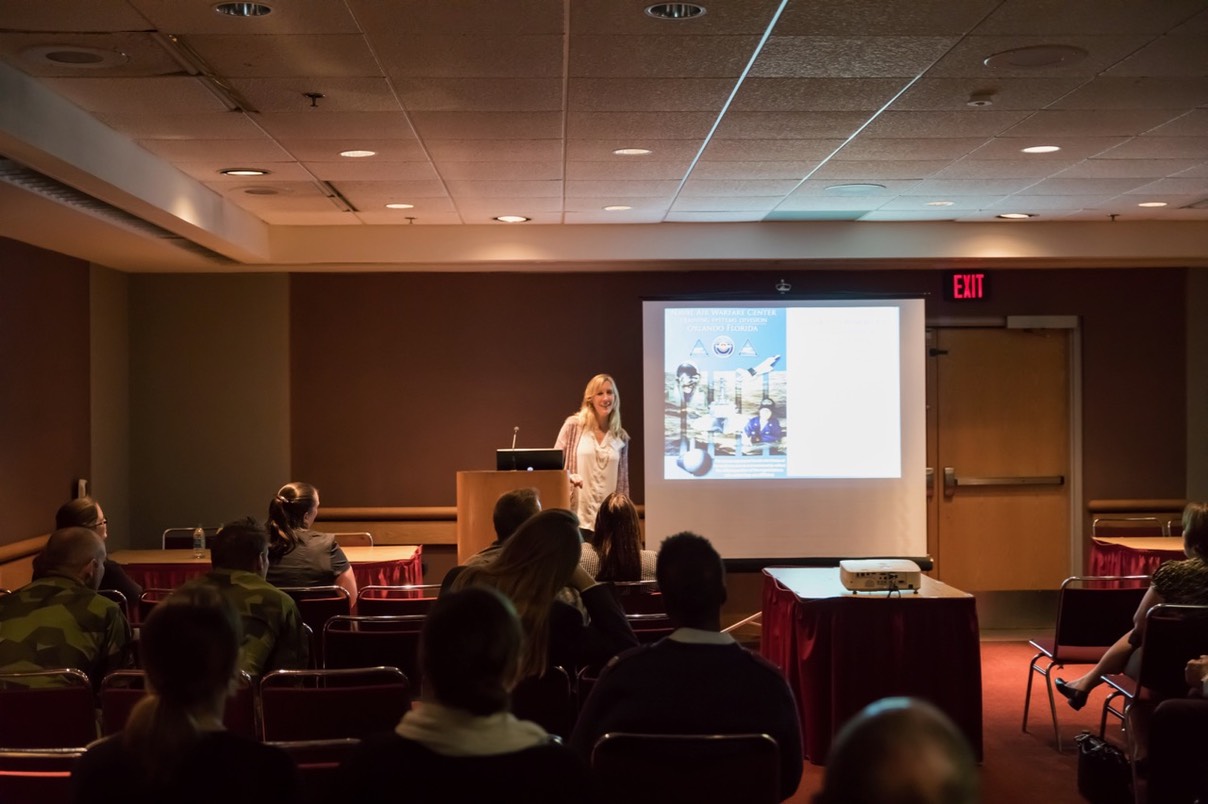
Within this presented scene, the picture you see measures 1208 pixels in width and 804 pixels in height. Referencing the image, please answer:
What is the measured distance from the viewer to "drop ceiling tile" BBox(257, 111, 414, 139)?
5.55m

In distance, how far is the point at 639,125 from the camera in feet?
19.1

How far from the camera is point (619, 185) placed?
7.56 m

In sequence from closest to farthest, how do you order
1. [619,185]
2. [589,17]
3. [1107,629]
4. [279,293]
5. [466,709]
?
[466,709] < [589,17] < [1107,629] < [619,185] < [279,293]

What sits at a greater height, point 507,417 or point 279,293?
point 279,293

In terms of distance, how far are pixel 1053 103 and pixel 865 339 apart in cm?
390

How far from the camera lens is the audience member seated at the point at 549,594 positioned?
382cm

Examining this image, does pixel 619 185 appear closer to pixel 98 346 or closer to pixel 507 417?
pixel 507 417

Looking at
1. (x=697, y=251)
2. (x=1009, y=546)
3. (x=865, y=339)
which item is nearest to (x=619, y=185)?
(x=697, y=251)

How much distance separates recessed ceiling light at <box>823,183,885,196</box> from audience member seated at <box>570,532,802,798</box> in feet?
17.3

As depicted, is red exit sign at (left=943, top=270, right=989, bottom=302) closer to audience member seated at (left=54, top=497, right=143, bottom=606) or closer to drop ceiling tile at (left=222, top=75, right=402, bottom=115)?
drop ceiling tile at (left=222, top=75, right=402, bottom=115)

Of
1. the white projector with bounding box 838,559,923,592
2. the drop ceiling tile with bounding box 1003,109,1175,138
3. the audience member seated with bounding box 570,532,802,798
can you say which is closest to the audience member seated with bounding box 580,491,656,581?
the white projector with bounding box 838,559,923,592

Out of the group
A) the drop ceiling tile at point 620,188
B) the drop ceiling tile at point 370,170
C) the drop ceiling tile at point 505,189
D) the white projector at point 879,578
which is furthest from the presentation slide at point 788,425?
the white projector at point 879,578

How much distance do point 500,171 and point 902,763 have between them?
615cm

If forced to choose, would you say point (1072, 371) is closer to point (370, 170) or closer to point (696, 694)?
point (370, 170)
